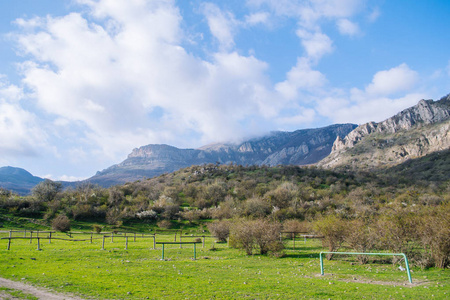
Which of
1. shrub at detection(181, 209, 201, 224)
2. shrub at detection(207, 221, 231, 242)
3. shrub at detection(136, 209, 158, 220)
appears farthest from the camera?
shrub at detection(181, 209, 201, 224)

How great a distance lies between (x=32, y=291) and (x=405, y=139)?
19182 centimetres

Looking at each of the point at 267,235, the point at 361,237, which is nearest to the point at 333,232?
the point at 361,237

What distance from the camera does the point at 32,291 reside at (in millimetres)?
9906

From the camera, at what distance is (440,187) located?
74875 mm

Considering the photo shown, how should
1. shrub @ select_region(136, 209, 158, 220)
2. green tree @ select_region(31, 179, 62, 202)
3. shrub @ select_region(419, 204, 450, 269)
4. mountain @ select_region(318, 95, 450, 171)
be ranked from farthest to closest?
mountain @ select_region(318, 95, 450, 171), green tree @ select_region(31, 179, 62, 202), shrub @ select_region(136, 209, 158, 220), shrub @ select_region(419, 204, 450, 269)

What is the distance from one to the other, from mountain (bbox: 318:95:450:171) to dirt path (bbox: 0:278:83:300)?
152 m

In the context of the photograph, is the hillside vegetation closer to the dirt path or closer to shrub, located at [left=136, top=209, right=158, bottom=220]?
shrub, located at [left=136, top=209, right=158, bottom=220]

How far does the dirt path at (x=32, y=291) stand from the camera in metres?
9.13

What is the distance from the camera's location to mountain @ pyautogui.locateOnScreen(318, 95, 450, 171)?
14225 cm

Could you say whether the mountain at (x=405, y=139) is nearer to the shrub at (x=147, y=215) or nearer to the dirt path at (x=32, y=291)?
the shrub at (x=147, y=215)

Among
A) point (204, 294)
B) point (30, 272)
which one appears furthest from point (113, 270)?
point (204, 294)

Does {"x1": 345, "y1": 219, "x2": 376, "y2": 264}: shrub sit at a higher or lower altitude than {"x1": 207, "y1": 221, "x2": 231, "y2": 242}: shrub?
higher

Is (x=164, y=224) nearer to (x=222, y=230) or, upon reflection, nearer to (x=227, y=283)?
(x=222, y=230)

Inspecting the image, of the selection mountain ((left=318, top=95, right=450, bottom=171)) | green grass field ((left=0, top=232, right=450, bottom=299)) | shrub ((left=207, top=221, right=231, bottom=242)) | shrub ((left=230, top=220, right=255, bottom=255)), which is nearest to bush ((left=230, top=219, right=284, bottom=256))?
shrub ((left=230, top=220, right=255, bottom=255))
